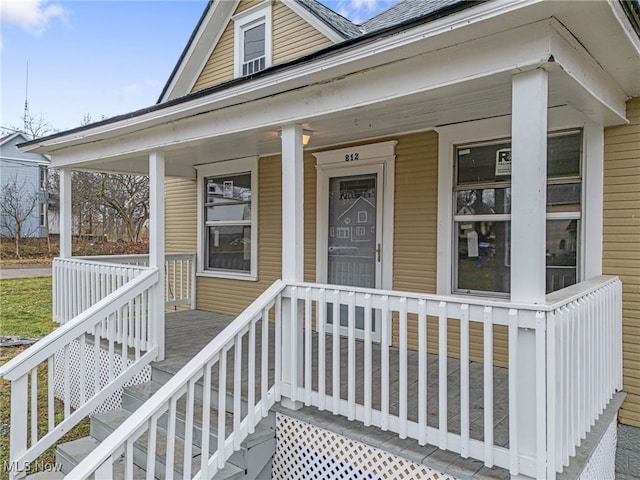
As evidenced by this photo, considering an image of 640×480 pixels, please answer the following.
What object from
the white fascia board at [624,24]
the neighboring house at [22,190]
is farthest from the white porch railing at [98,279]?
the neighboring house at [22,190]

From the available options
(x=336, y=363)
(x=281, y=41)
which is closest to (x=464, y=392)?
(x=336, y=363)

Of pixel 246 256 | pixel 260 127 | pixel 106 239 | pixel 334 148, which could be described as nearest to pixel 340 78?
pixel 260 127

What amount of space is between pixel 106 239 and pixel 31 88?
7.79 metres

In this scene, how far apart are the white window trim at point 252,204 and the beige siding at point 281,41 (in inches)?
65.8

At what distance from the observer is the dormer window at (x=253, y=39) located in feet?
22.5

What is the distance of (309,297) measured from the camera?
3.26 m

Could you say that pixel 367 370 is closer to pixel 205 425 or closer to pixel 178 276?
pixel 205 425

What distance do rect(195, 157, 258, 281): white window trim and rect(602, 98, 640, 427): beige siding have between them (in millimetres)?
4369

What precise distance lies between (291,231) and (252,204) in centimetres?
312

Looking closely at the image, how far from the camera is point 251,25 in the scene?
7.12 metres

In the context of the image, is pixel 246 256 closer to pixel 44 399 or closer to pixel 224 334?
pixel 44 399

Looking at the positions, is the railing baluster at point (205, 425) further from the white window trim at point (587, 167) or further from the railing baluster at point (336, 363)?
the white window trim at point (587, 167)

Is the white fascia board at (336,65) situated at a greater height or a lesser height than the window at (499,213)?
greater

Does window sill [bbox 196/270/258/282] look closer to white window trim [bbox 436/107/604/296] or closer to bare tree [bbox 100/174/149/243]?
white window trim [bbox 436/107/604/296]
